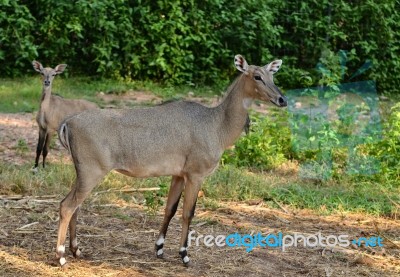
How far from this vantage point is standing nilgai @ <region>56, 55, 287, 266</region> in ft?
19.9

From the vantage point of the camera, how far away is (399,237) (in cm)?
747

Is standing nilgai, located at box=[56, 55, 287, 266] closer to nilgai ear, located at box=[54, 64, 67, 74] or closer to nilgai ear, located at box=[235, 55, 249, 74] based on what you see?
nilgai ear, located at box=[235, 55, 249, 74]

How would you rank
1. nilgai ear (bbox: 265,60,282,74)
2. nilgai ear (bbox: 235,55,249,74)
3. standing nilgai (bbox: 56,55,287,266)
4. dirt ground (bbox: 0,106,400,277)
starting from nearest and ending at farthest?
standing nilgai (bbox: 56,55,287,266) < dirt ground (bbox: 0,106,400,277) < nilgai ear (bbox: 235,55,249,74) < nilgai ear (bbox: 265,60,282,74)

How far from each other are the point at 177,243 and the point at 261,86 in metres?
1.70

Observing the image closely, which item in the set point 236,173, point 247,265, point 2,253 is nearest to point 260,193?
point 236,173

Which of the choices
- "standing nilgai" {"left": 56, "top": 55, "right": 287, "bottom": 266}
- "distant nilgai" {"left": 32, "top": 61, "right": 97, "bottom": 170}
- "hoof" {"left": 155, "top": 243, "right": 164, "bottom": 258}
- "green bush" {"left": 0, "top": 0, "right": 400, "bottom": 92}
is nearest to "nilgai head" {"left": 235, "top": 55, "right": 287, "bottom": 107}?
"standing nilgai" {"left": 56, "top": 55, "right": 287, "bottom": 266}

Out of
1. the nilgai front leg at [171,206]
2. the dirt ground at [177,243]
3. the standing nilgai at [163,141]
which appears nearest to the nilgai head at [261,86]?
the standing nilgai at [163,141]

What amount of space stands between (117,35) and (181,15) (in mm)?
1358

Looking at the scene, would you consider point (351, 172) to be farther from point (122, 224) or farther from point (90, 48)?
point (90, 48)

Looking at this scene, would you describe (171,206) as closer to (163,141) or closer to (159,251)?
(159,251)

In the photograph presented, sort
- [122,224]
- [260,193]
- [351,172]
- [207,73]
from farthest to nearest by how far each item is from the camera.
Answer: [207,73] → [351,172] → [260,193] → [122,224]

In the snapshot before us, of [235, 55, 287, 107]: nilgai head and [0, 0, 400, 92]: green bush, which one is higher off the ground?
[235, 55, 287, 107]: nilgai head

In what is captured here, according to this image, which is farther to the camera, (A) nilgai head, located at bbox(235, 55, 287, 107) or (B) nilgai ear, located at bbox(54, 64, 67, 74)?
(B) nilgai ear, located at bbox(54, 64, 67, 74)

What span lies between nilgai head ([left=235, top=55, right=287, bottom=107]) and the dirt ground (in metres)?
1.44
